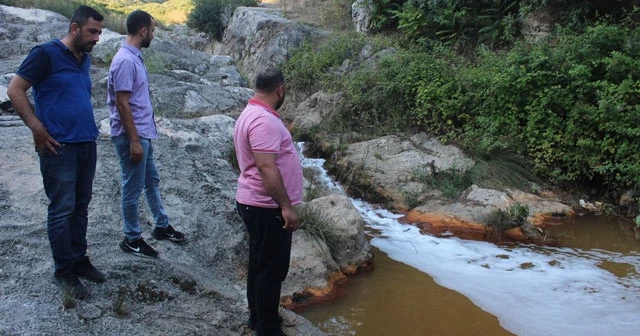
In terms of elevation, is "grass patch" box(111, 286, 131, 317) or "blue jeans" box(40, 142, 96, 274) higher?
"blue jeans" box(40, 142, 96, 274)

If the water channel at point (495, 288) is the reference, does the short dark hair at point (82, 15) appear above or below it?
above

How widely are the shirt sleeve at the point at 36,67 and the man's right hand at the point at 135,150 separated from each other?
80 centimetres

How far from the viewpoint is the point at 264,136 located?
315cm

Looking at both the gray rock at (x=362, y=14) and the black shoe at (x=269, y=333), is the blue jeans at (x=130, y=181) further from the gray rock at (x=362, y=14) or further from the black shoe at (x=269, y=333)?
the gray rock at (x=362, y=14)

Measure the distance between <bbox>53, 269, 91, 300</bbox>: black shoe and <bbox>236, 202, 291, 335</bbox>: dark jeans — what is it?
117 centimetres

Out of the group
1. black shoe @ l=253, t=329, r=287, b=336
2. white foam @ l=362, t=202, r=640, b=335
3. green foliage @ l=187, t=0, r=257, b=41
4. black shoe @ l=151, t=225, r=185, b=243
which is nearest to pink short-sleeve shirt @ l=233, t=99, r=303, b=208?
black shoe @ l=253, t=329, r=287, b=336

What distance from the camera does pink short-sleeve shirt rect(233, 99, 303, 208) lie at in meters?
3.16

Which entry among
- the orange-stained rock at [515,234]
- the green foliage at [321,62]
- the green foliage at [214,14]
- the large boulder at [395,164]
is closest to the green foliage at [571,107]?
the large boulder at [395,164]

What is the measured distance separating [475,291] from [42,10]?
40.6 feet

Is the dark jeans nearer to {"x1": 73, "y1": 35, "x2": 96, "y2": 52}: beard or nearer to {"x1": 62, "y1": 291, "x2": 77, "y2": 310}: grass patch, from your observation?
{"x1": 62, "y1": 291, "x2": 77, "y2": 310}: grass patch

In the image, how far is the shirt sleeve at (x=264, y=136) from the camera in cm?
314

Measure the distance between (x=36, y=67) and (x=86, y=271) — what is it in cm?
146

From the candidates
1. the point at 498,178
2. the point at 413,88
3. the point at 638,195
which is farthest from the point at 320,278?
the point at 413,88

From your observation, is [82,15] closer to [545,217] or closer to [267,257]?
[267,257]
